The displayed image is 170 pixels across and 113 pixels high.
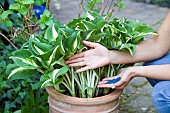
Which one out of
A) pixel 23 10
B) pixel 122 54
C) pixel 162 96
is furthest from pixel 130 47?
pixel 23 10

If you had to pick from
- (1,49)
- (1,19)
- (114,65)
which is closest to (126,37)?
(114,65)

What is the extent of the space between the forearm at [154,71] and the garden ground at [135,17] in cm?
80

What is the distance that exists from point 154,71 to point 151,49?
0.19 meters

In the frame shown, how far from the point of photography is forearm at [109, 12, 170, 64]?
193 cm

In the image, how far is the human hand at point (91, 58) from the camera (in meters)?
1.82

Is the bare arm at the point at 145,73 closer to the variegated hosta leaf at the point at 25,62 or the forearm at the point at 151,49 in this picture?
the forearm at the point at 151,49

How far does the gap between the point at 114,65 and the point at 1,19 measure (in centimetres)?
74

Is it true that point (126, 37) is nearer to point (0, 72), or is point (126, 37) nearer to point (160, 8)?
point (0, 72)

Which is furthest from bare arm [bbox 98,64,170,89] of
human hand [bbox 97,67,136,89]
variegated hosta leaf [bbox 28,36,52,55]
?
variegated hosta leaf [bbox 28,36,52,55]

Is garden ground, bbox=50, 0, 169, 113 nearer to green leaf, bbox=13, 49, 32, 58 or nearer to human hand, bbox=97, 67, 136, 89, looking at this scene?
human hand, bbox=97, 67, 136, 89

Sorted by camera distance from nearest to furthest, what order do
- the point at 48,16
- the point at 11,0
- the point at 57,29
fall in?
the point at 57,29 → the point at 48,16 → the point at 11,0

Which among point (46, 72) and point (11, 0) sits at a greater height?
point (11, 0)

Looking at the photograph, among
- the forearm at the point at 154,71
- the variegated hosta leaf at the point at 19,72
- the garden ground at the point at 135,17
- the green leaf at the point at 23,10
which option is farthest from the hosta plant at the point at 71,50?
the garden ground at the point at 135,17

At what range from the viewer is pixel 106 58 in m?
1.85
